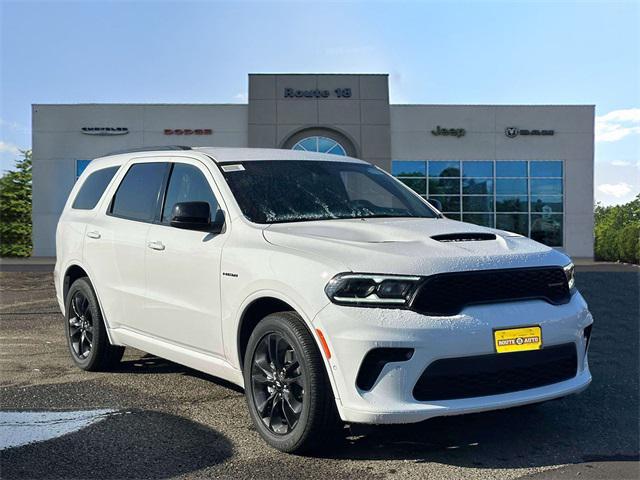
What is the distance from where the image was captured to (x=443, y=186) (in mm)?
31500

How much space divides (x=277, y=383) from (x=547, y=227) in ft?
98.2

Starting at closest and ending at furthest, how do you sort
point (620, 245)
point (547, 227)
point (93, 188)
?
point (93, 188) → point (620, 245) → point (547, 227)

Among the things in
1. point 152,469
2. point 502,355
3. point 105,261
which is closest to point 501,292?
point 502,355

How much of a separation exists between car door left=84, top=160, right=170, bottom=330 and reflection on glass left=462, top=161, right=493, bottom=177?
87.9ft


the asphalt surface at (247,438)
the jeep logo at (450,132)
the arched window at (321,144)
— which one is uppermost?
the jeep logo at (450,132)

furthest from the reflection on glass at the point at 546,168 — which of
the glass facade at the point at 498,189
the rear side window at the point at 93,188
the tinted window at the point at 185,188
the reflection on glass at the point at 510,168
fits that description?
the tinted window at the point at 185,188

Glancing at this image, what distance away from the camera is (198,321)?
192 inches

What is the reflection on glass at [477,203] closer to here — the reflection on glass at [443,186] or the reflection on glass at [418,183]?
the reflection on glass at [443,186]

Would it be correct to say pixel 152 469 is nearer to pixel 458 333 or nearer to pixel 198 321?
pixel 198 321

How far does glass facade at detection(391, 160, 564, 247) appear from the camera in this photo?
103ft

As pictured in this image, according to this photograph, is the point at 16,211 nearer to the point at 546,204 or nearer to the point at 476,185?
the point at 476,185

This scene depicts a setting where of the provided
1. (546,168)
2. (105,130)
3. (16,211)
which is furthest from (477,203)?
(16,211)

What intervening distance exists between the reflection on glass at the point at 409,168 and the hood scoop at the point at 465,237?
27.2 metres

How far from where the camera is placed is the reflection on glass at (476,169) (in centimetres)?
3153
